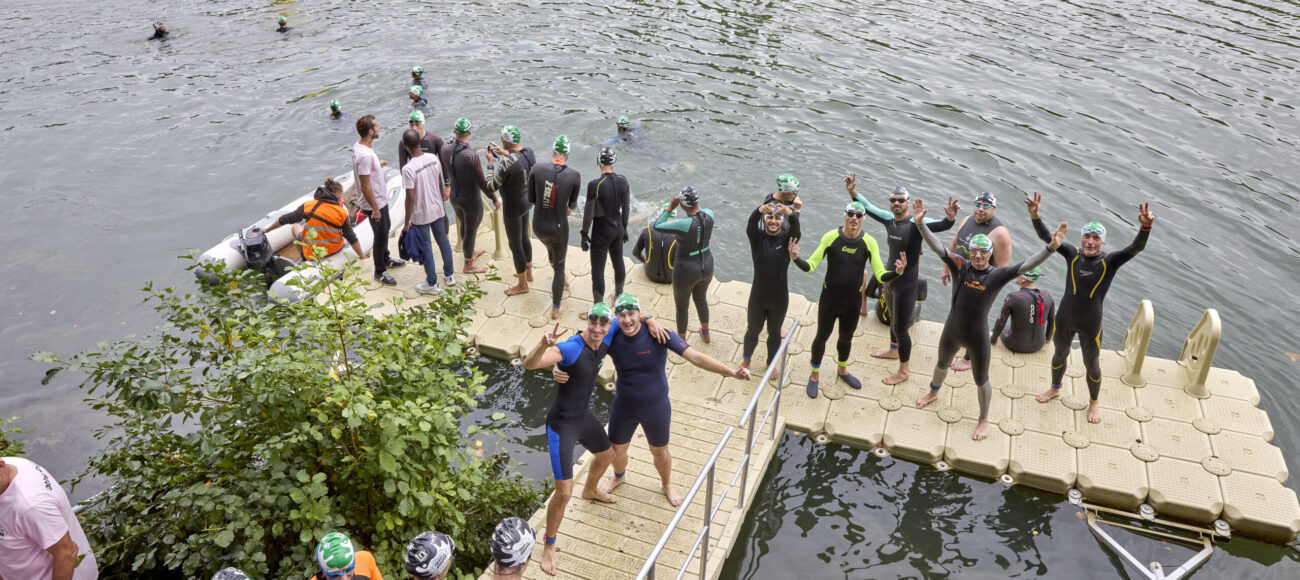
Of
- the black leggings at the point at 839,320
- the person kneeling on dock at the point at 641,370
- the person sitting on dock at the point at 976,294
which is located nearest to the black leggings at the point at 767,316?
the black leggings at the point at 839,320

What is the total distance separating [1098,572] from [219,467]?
757 centimetres

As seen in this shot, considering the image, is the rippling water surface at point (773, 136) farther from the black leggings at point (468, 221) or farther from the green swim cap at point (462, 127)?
the green swim cap at point (462, 127)

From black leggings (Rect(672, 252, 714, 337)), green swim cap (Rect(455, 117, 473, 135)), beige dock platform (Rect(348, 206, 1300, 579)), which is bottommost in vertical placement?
beige dock platform (Rect(348, 206, 1300, 579))

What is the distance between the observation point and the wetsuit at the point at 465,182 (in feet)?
31.9

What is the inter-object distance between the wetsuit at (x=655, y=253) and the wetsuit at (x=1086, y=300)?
451cm

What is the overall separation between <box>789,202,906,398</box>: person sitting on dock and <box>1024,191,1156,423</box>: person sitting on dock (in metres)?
1.64

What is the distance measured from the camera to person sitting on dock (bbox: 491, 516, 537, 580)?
496 centimetres

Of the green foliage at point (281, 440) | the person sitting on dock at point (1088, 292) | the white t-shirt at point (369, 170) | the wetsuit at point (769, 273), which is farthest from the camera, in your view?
the white t-shirt at point (369, 170)

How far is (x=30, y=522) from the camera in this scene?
16.1ft

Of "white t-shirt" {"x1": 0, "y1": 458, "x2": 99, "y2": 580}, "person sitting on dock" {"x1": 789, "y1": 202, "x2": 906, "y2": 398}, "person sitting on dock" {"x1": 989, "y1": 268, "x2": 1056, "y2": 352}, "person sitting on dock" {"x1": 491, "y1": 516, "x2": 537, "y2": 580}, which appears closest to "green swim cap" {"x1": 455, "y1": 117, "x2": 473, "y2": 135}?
"person sitting on dock" {"x1": 789, "y1": 202, "x2": 906, "y2": 398}

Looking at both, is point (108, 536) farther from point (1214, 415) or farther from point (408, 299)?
point (1214, 415)

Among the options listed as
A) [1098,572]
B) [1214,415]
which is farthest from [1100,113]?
[1098,572]

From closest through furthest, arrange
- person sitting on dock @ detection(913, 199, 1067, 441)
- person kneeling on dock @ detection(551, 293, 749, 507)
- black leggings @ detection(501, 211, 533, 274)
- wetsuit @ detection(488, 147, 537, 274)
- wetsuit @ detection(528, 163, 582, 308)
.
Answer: person kneeling on dock @ detection(551, 293, 749, 507) → person sitting on dock @ detection(913, 199, 1067, 441) → wetsuit @ detection(528, 163, 582, 308) → wetsuit @ detection(488, 147, 537, 274) → black leggings @ detection(501, 211, 533, 274)

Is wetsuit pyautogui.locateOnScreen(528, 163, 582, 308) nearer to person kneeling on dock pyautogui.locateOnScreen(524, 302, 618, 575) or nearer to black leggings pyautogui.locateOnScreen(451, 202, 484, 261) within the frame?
black leggings pyautogui.locateOnScreen(451, 202, 484, 261)
